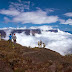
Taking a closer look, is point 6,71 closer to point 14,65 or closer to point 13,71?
point 13,71

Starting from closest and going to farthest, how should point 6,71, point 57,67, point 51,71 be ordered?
point 6,71, point 51,71, point 57,67

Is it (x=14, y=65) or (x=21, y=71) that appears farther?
(x=14, y=65)

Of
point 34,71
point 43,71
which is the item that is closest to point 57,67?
point 43,71

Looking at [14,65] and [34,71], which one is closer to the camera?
[34,71]

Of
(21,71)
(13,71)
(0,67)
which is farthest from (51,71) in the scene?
(0,67)

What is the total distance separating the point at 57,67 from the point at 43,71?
1.92 metres

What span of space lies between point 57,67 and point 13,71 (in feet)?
A: 15.0

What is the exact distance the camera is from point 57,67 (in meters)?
11.4

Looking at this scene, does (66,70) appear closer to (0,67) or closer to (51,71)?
(51,71)

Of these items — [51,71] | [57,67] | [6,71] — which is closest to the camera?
[6,71]

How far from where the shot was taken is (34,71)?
10102 mm

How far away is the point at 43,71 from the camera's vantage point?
1026 cm

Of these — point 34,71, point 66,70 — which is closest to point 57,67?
point 66,70

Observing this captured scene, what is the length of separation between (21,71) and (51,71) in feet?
9.51
